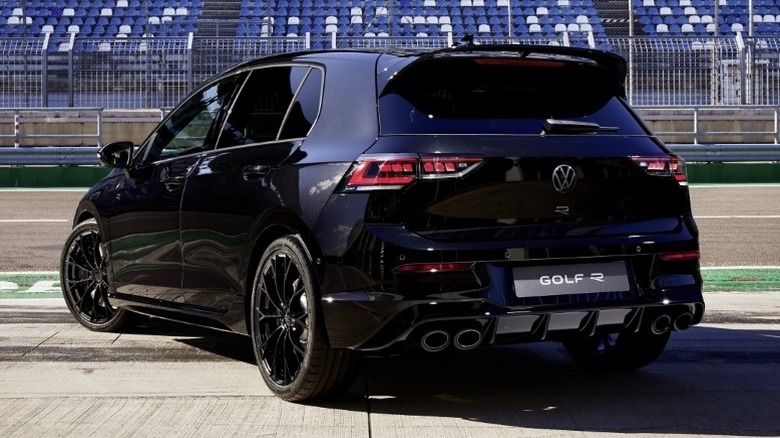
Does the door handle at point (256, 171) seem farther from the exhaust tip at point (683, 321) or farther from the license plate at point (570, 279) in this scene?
the exhaust tip at point (683, 321)

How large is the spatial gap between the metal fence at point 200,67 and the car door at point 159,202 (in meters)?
19.3

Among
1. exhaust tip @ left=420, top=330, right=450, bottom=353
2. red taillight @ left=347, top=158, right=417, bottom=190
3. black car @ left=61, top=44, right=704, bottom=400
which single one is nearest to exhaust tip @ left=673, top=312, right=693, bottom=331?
black car @ left=61, top=44, right=704, bottom=400

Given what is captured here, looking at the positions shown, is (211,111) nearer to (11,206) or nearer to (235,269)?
Result: (235,269)

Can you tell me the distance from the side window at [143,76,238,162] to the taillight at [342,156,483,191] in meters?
1.50

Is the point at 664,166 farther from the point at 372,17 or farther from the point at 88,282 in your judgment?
the point at 372,17

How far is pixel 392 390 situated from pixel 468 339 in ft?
2.86

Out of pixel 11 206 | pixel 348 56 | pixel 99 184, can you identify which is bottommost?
pixel 11 206

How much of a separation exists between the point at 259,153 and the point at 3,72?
21953mm

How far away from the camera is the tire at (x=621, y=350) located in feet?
20.2

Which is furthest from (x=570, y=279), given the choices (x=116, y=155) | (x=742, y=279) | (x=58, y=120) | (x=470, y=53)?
(x=58, y=120)

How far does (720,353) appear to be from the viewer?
6844 millimetres

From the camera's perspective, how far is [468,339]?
504cm

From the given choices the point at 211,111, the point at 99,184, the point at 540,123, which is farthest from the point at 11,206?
the point at 540,123

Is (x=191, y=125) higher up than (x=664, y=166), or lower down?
higher up
